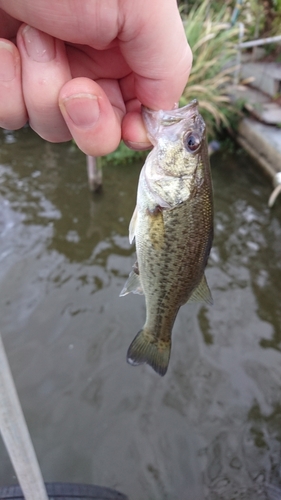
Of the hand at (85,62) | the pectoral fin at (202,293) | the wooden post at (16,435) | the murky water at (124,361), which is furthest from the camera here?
the murky water at (124,361)

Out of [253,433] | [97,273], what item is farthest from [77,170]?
[253,433]

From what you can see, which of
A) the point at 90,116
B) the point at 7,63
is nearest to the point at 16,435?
the point at 90,116

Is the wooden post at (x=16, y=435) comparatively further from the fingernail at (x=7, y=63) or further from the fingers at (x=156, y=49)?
the fingers at (x=156, y=49)

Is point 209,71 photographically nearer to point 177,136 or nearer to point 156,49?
point 177,136

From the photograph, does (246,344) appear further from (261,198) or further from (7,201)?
(7,201)

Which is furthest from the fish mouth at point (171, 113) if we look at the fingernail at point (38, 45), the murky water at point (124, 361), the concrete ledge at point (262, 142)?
the concrete ledge at point (262, 142)
